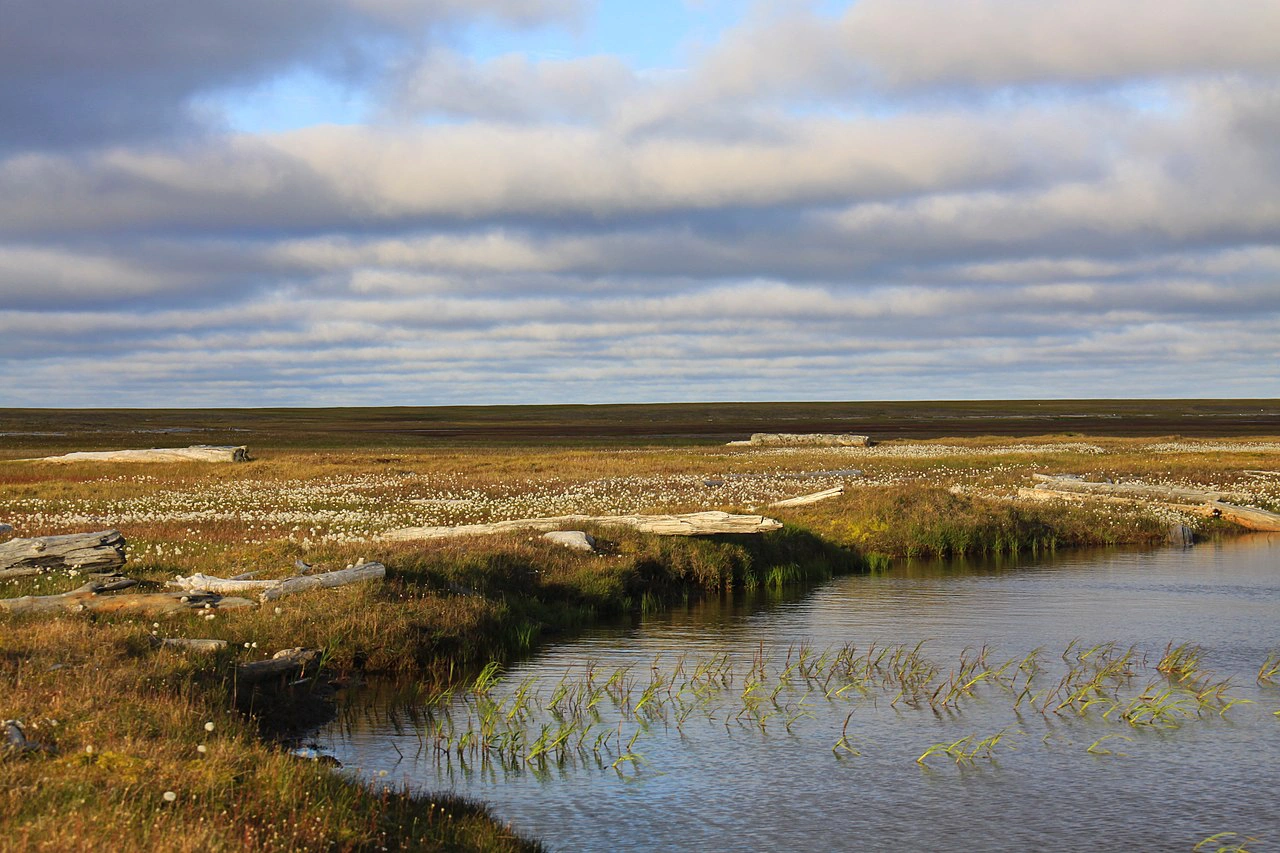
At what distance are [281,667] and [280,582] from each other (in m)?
4.04

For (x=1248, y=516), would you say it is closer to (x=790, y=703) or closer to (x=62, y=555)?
(x=790, y=703)

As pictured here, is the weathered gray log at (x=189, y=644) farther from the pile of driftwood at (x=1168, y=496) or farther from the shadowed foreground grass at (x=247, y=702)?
the pile of driftwood at (x=1168, y=496)

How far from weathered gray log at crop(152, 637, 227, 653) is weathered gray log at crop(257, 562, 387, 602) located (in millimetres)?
3022

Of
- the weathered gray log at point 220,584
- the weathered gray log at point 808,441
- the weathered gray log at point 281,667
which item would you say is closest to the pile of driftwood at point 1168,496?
the weathered gray log at point 220,584

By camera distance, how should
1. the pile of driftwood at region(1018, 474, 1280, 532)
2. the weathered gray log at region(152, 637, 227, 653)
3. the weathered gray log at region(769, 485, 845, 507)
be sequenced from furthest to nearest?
the pile of driftwood at region(1018, 474, 1280, 532)
the weathered gray log at region(769, 485, 845, 507)
the weathered gray log at region(152, 637, 227, 653)

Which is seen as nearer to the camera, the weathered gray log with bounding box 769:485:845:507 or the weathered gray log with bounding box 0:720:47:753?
the weathered gray log with bounding box 0:720:47:753

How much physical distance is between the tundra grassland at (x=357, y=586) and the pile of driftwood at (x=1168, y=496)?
95 centimetres

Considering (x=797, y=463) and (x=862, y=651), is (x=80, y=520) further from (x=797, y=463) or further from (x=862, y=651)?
(x=797, y=463)

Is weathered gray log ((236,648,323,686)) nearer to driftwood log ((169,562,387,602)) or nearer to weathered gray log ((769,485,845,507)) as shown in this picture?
driftwood log ((169,562,387,602))

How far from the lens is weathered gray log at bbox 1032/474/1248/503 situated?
42562 millimetres

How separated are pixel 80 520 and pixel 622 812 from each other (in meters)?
26.0

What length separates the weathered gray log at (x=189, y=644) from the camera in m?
15.8

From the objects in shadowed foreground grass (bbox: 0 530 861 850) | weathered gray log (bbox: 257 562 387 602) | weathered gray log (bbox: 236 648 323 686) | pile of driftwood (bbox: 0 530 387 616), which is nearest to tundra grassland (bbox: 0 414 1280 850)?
shadowed foreground grass (bbox: 0 530 861 850)

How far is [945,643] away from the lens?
2075cm
